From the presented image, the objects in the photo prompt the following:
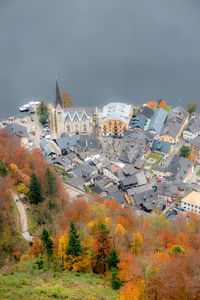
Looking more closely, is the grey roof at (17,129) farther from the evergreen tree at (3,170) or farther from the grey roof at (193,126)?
the grey roof at (193,126)

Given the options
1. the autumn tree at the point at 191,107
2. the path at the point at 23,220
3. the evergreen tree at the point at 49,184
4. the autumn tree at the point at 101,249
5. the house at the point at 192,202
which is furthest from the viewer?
the autumn tree at the point at 191,107

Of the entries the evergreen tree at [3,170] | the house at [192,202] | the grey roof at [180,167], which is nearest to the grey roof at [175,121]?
the grey roof at [180,167]

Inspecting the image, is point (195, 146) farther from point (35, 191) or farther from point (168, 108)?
point (35, 191)

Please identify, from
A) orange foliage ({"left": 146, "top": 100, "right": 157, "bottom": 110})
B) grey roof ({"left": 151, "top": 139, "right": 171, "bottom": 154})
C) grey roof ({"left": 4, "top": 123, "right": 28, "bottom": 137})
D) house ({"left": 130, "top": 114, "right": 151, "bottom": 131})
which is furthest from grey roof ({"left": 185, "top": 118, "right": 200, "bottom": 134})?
grey roof ({"left": 4, "top": 123, "right": 28, "bottom": 137})

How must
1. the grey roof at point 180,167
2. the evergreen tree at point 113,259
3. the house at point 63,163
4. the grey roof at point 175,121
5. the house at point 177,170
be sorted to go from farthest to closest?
the grey roof at point 175,121 → the house at point 63,163 → the house at point 177,170 → the grey roof at point 180,167 → the evergreen tree at point 113,259

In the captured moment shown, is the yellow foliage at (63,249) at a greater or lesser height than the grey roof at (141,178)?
greater

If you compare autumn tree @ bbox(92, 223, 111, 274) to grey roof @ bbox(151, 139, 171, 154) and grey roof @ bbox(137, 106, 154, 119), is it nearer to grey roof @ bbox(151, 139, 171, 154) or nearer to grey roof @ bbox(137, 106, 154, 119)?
grey roof @ bbox(151, 139, 171, 154)

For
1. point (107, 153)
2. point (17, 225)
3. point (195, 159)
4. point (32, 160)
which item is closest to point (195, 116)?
point (195, 159)

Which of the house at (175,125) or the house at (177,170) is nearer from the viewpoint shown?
the house at (177,170)
